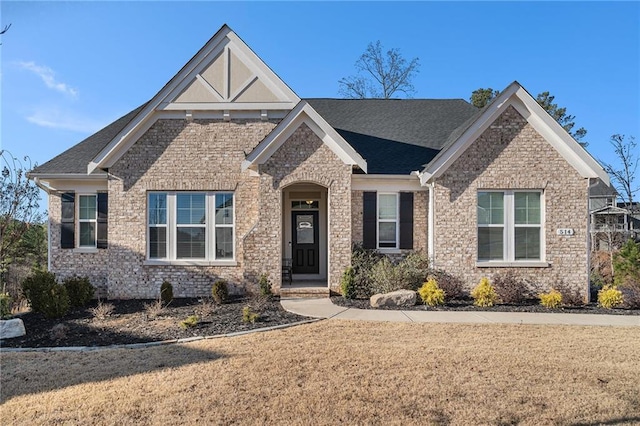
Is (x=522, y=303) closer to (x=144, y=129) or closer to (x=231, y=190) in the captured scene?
(x=231, y=190)

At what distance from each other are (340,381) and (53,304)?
825 centimetres

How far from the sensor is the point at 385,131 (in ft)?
51.2

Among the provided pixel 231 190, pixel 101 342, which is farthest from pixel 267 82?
pixel 101 342

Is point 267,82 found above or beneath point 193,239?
above

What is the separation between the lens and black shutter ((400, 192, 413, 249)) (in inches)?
→ 508

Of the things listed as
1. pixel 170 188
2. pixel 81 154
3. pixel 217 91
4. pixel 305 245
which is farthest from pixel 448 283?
pixel 81 154

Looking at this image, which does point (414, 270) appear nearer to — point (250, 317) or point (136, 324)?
point (250, 317)

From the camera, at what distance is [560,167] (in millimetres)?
11906

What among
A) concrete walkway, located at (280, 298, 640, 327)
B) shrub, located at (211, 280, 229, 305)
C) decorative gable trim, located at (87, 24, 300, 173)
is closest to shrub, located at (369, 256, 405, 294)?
concrete walkway, located at (280, 298, 640, 327)

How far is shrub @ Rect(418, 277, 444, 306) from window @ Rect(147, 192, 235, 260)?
5938mm

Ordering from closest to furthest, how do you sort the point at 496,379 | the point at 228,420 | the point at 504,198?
1. the point at 228,420
2. the point at 496,379
3. the point at 504,198

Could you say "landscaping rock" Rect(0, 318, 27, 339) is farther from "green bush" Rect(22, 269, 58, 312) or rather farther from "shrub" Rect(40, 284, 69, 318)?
"green bush" Rect(22, 269, 58, 312)

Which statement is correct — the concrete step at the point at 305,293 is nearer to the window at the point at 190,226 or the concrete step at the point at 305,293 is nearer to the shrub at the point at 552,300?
the window at the point at 190,226

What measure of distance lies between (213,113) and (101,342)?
7.56m
